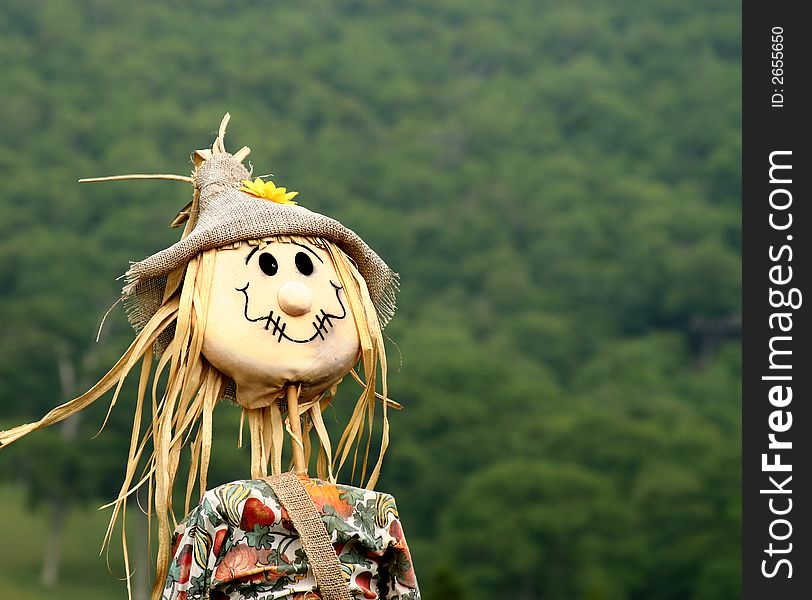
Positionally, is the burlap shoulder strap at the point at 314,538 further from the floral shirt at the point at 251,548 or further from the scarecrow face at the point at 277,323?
the scarecrow face at the point at 277,323

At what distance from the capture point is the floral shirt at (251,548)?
335 centimetres

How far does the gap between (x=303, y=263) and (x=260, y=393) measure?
12.6 inches

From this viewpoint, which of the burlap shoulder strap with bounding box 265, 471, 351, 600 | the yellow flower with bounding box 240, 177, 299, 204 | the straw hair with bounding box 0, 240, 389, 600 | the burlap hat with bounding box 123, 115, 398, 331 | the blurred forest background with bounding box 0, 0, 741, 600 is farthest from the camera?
the blurred forest background with bounding box 0, 0, 741, 600

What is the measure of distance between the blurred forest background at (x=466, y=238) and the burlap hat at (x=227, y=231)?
1911 centimetres

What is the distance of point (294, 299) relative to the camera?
3.50 metres

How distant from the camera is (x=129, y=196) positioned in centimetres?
3588

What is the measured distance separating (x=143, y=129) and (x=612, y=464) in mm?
15531

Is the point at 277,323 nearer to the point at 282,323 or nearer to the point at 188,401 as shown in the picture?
the point at 282,323

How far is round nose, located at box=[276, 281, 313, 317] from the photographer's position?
3498mm

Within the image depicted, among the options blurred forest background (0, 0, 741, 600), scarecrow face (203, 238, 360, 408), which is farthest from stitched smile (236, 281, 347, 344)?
blurred forest background (0, 0, 741, 600)

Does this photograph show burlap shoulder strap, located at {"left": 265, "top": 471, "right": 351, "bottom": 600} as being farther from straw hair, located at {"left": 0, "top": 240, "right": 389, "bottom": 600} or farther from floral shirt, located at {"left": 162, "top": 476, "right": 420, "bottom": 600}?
straw hair, located at {"left": 0, "top": 240, "right": 389, "bottom": 600}

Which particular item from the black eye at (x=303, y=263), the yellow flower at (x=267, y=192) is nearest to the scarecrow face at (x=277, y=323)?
the black eye at (x=303, y=263)

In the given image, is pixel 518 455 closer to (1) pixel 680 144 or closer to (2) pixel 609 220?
(2) pixel 609 220
